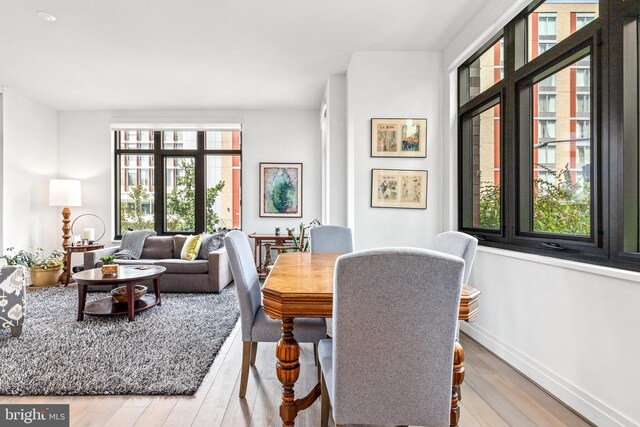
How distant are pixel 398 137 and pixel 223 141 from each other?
332 centimetres

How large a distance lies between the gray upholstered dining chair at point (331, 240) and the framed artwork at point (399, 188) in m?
0.65

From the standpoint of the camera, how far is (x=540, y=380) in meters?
2.18

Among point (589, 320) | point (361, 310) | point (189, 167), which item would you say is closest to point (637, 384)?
point (589, 320)

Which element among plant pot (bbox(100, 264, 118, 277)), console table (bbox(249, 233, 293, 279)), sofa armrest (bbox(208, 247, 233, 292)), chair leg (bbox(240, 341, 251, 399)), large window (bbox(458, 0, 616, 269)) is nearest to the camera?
large window (bbox(458, 0, 616, 269))

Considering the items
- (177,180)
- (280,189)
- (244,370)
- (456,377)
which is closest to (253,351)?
(244,370)

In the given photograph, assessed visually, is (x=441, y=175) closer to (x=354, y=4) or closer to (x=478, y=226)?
(x=478, y=226)

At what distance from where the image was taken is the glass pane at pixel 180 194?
229 inches

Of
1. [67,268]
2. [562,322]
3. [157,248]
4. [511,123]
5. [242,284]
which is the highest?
[511,123]

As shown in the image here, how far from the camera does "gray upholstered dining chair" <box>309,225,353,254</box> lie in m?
3.12

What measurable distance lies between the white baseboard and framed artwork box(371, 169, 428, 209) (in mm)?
1370

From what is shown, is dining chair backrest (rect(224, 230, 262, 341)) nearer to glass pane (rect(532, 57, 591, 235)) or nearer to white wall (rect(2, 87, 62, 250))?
glass pane (rect(532, 57, 591, 235))

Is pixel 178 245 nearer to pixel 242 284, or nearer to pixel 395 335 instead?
pixel 242 284

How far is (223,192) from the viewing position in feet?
19.2

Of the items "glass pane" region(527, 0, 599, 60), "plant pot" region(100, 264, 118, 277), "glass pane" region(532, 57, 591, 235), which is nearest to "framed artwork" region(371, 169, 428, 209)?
"glass pane" region(532, 57, 591, 235)
